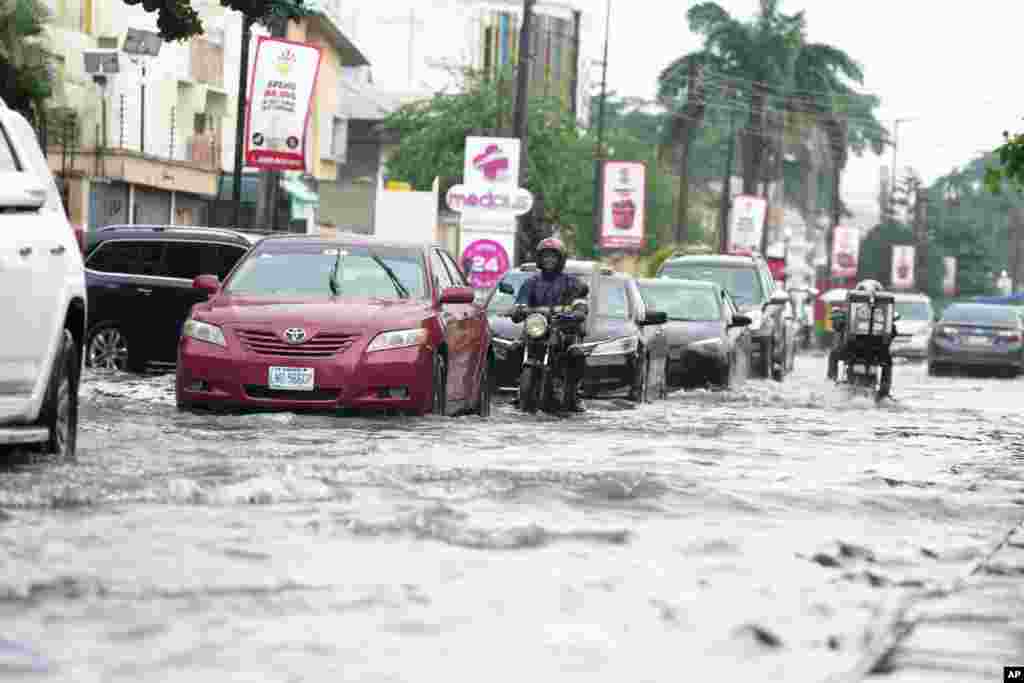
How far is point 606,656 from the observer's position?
618 cm

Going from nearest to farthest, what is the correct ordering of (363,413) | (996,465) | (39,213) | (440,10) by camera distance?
(39,213), (996,465), (363,413), (440,10)

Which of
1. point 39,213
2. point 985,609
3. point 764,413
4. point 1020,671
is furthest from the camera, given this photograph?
point 764,413

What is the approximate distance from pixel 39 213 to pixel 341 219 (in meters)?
41.2

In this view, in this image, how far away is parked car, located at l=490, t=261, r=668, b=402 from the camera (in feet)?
76.8

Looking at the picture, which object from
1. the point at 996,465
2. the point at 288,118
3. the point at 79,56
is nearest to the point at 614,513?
the point at 996,465

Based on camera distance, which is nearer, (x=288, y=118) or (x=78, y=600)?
(x=78, y=600)

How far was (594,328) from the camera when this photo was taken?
23906 millimetres

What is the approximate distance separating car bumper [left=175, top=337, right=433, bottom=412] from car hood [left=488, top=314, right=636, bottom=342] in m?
6.86

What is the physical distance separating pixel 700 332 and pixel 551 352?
887cm

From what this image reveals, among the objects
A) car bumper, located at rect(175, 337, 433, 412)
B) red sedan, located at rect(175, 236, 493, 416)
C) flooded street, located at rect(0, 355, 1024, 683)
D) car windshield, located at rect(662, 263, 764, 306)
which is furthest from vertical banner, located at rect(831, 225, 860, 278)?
flooded street, located at rect(0, 355, 1024, 683)

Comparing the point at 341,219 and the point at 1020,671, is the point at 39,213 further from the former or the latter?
the point at 341,219

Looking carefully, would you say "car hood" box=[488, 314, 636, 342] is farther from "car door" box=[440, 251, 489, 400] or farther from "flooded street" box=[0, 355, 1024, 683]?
"flooded street" box=[0, 355, 1024, 683]

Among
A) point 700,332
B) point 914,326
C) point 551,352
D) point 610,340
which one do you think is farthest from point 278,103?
point 914,326

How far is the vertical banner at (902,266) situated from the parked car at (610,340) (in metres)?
88.1
